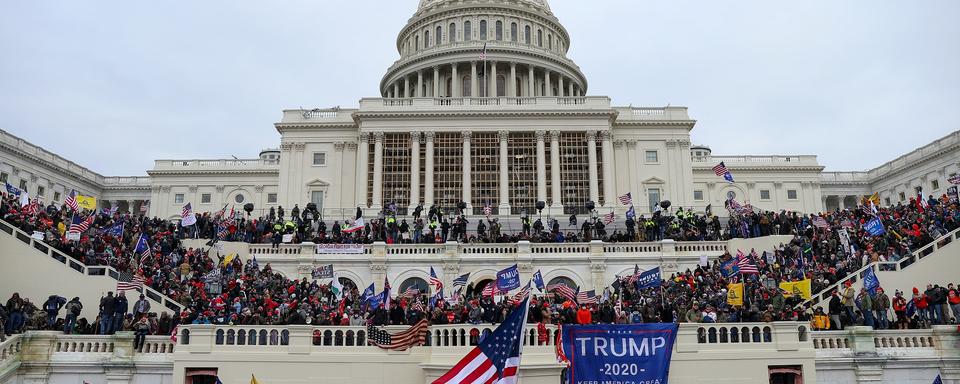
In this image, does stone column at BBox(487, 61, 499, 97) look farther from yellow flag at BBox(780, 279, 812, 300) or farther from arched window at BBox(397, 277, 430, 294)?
yellow flag at BBox(780, 279, 812, 300)

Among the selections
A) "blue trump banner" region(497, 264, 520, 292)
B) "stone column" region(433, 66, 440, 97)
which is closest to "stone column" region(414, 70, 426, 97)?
"stone column" region(433, 66, 440, 97)

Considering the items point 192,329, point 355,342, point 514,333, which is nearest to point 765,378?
point 514,333

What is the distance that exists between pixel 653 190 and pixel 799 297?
40.0m

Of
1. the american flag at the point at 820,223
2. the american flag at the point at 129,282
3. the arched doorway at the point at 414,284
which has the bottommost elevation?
the american flag at the point at 129,282

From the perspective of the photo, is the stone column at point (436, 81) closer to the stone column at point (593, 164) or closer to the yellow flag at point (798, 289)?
the stone column at point (593, 164)

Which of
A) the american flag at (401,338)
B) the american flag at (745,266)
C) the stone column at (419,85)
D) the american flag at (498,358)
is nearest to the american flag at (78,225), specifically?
the american flag at (401,338)

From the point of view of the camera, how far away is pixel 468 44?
3219 inches

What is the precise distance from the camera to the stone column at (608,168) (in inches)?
2334

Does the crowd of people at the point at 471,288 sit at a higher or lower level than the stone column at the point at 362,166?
lower

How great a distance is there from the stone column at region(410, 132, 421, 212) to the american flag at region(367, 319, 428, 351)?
3961cm

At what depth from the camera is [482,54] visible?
78.1m

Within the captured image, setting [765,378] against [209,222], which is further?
[209,222]

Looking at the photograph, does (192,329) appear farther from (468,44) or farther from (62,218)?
(468,44)

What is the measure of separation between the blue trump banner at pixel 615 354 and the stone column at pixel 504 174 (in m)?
39.4
